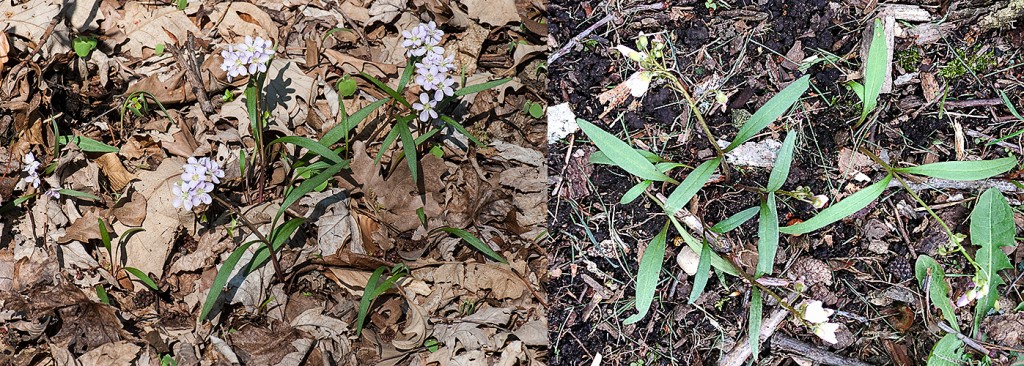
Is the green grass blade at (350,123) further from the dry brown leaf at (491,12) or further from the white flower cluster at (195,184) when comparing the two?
the dry brown leaf at (491,12)

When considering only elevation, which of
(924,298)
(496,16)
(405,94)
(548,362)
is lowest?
(548,362)

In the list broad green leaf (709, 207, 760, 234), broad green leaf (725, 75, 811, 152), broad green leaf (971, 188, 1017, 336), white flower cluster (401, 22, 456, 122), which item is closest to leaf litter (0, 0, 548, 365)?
white flower cluster (401, 22, 456, 122)

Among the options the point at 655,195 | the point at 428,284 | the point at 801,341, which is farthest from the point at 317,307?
the point at 801,341

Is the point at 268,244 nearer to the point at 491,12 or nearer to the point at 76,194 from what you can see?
the point at 76,194

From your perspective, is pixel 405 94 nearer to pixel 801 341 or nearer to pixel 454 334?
pixel 454 334

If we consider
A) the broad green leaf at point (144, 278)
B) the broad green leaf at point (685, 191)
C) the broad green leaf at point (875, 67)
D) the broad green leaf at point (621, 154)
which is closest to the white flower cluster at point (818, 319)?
the broad green leaf at point (685, 191)
